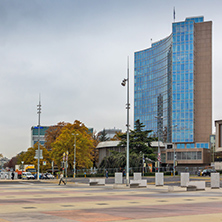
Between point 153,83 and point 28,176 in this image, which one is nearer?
point 28,176

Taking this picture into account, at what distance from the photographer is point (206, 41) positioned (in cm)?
12675

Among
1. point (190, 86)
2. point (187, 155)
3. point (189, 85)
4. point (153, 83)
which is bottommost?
point (187, 155)

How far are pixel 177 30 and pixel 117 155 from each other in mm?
58019

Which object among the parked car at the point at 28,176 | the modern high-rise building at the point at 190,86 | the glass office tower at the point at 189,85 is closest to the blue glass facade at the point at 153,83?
the modern high-rise building at the point at 190,86

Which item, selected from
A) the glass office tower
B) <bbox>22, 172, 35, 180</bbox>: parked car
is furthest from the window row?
<bbox>22, 172, 35, 180</bbox>: parked car

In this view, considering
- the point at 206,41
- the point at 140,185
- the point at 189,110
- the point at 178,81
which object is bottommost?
the point at 140,185

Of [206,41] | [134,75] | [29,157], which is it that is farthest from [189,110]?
[29,157]

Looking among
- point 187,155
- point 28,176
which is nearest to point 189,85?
point 187,155

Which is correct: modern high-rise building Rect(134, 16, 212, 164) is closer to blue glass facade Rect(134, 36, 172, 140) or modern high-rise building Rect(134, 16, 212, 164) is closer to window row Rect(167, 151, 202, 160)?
blue glass facade Rect(134, 36, 172, 140)

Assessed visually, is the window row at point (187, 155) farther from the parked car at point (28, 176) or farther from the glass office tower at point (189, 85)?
the parked car at point (28, 176)

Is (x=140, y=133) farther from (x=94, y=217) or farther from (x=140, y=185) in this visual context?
(x=94, y=217)

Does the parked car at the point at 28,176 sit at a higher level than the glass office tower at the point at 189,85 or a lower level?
lower

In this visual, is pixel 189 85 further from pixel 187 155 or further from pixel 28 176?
pixel 28 176

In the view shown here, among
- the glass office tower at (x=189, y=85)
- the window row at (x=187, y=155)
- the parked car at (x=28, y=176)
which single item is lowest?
the parked car at (x=28, y=176)
